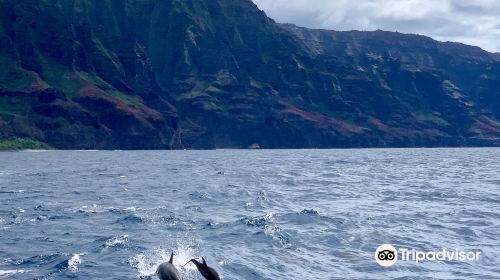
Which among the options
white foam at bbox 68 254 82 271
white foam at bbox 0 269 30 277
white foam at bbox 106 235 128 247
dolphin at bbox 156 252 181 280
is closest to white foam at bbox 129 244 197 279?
white foam at bbox 68 254 82 271

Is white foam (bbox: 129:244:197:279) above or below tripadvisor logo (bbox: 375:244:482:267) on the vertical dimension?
below

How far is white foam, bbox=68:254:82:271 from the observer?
29288mm

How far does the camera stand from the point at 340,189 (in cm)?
7144

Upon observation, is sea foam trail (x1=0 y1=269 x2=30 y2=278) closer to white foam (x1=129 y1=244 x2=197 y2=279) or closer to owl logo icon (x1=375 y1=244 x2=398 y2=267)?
white foam (x1=129 y1=244 x2=197 y2=279)

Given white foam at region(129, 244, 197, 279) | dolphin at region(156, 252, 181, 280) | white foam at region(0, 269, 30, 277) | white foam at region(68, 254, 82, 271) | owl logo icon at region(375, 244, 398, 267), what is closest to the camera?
dolphin at region(156, 252, 181, 280)

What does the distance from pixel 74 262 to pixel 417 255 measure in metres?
16.7

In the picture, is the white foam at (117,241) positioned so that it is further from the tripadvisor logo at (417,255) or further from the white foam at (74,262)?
the tripadvisor logo at (417,255)

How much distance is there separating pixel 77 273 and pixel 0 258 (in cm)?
499

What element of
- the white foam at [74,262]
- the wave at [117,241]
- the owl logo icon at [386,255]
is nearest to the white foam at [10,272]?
the white foam at [74,262]

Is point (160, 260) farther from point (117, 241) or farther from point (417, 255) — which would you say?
point (417, 255)

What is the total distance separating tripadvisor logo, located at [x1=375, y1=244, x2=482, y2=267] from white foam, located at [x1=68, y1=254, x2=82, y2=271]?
46.0 feet

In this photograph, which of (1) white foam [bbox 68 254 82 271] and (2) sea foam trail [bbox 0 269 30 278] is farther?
(1) white foam [bbox 68 254 82 271]

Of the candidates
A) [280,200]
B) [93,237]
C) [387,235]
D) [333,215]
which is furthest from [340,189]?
[93,237]

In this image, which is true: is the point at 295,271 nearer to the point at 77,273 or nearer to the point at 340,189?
the point at 77,273
